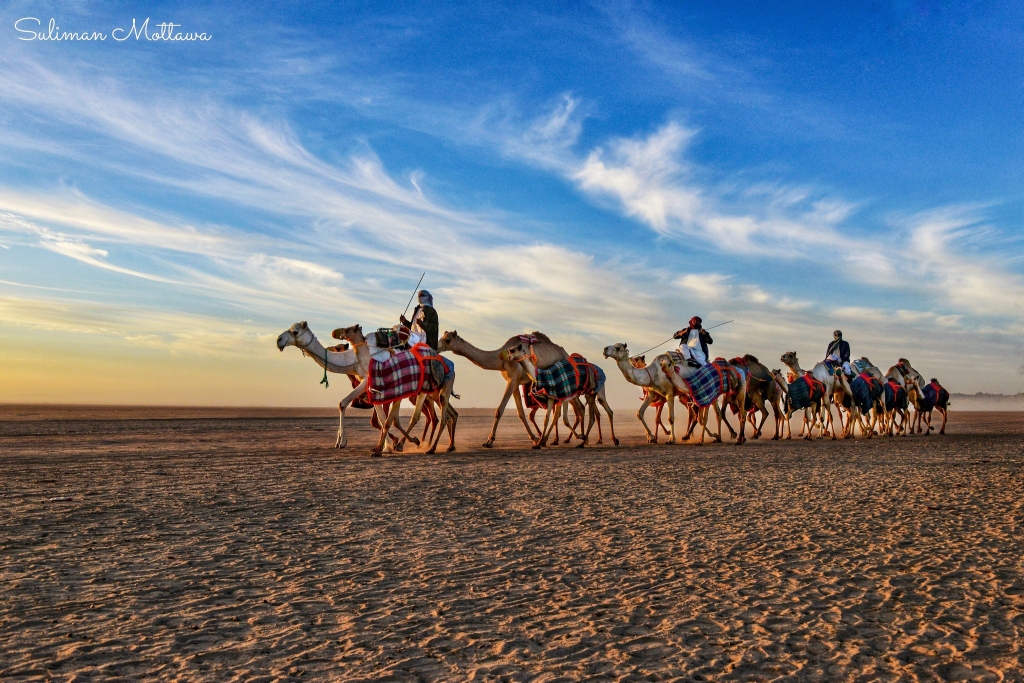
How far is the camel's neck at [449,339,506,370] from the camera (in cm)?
1844

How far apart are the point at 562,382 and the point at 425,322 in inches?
149

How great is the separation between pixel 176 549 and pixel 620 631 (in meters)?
4.29

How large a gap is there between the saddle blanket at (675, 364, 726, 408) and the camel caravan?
0.03 meters

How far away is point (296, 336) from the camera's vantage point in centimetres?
1625

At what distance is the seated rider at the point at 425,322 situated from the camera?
57.4 ft

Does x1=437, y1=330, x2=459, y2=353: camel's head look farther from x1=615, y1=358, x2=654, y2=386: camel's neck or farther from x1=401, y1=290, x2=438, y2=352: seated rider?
x1=615, y1=358, x2=654, y2=386: camel's neck

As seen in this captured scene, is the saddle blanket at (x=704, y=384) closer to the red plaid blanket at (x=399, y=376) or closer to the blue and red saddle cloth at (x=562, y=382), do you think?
the blue and red saddle cloth at (x=562, y=382)

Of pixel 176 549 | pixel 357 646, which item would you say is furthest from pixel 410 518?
pixel 357 646

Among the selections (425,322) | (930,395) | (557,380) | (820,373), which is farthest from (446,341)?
(930,395)

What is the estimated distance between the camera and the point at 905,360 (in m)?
32.0

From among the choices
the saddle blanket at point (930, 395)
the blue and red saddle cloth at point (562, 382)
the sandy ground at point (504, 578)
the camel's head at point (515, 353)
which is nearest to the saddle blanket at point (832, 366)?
the saddle blanket at point (930, 395)

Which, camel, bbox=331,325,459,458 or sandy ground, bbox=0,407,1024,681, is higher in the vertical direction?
camel, bbox=331,325,459,458

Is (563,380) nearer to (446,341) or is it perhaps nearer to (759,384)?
(446,341)

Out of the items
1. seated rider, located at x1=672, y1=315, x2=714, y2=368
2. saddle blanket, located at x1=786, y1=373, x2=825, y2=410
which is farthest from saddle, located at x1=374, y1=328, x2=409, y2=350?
saddle blanket, located at x1=786, y1=373, x2=825, y2=410
